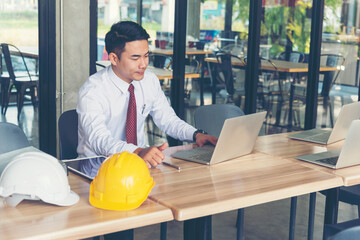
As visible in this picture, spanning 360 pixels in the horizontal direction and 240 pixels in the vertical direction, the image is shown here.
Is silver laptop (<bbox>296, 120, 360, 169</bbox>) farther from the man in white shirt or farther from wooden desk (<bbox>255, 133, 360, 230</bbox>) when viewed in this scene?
the man in white shirt

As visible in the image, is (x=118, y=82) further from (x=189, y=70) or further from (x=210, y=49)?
(x=210, y=49)

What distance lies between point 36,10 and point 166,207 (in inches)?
96.2

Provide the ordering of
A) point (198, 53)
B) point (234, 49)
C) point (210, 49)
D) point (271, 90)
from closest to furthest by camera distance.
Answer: point (198, 53) → point (210, 49) → point (234, 49) → point (271, 90)

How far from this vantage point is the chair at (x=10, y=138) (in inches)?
111

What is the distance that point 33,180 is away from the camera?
6.43ft

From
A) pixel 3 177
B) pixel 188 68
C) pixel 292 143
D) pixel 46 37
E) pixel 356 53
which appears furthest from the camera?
pixel 356 53

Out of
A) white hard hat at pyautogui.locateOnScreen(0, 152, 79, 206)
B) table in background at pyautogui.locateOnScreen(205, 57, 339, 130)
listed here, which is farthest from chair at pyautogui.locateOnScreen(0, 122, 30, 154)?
table in background at pyautogui.locateOnScreen(205, 57, 339, 130)

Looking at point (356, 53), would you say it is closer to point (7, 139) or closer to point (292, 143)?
point (292, 143)

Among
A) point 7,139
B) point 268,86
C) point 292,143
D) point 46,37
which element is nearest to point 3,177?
point 7,139

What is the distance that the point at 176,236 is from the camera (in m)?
3.84

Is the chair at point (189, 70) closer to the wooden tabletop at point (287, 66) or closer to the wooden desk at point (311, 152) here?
the wooden tabletop at point (287, 66)

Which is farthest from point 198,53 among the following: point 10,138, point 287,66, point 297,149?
point 10,138

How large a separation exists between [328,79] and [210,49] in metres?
1.50

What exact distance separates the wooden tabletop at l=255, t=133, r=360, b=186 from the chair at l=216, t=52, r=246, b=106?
6.04ft
